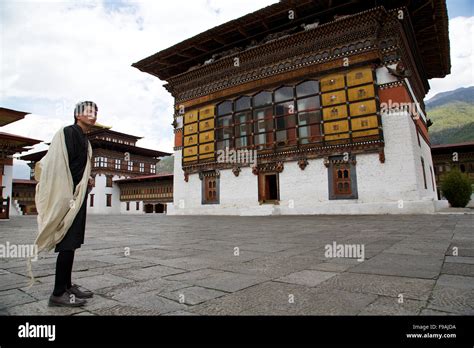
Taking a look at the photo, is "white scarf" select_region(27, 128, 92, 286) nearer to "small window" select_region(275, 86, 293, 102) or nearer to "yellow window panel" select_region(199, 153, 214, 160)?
"small window" select_region(275, 86, 293, 102)

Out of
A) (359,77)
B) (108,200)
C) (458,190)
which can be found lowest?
(458,190)

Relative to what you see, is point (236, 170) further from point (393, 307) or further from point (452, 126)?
point (452, 126)

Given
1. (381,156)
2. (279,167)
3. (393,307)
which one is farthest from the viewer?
(279,167)

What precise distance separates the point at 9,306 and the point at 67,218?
68 cm

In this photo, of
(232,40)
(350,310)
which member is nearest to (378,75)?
(232,40)

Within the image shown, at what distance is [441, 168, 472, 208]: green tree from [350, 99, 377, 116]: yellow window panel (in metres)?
7.39

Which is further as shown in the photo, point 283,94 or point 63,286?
point 283,94

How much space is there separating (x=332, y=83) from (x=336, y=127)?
2.16 m

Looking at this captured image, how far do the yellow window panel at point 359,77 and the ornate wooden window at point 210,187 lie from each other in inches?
348

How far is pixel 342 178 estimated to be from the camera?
1357cm

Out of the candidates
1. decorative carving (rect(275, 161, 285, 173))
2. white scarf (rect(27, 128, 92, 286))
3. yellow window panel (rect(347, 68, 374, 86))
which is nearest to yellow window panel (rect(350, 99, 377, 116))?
yellow window panel (rect(347, 68, 374, 86))

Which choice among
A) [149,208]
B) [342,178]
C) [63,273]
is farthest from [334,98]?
[149,208]

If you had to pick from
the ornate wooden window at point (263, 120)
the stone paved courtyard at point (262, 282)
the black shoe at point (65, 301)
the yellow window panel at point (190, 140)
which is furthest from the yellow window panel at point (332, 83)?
the black shoe at point (65, 301)
